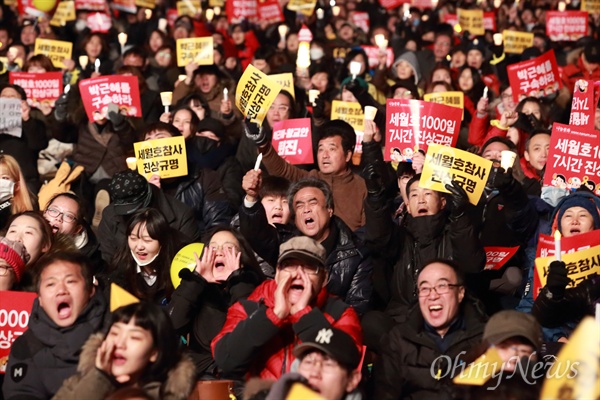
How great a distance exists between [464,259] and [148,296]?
1863 millimetres

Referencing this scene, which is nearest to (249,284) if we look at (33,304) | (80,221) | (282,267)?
(282,267)

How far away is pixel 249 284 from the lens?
20.9 feet

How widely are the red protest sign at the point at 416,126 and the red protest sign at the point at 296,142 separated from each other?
0.96 metres

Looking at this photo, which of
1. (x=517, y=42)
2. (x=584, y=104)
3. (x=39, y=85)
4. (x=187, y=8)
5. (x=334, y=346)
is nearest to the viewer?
(x=334, y=346)

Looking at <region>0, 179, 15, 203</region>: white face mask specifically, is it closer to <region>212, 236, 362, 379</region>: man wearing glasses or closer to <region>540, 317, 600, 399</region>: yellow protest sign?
<region>212, 236, 362, 379</region>: man wearing glasses

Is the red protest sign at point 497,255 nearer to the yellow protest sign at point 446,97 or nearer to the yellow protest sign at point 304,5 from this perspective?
the yellow protest sign at point 446,97

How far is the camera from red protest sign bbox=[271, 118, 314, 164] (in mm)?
9281

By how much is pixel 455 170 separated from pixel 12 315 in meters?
2.69

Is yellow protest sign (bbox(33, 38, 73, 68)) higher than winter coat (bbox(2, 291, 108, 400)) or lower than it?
higher

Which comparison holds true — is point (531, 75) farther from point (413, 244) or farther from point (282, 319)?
point (282, 319)

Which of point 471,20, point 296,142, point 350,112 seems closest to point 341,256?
point 296,142

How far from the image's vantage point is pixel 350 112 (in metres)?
10.2

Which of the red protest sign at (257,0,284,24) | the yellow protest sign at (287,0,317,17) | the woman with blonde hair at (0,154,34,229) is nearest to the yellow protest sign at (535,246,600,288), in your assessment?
the woman with blonde hair at (0,154,34,229)

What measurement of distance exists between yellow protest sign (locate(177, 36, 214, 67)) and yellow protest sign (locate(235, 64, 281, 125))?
3.48 meters
